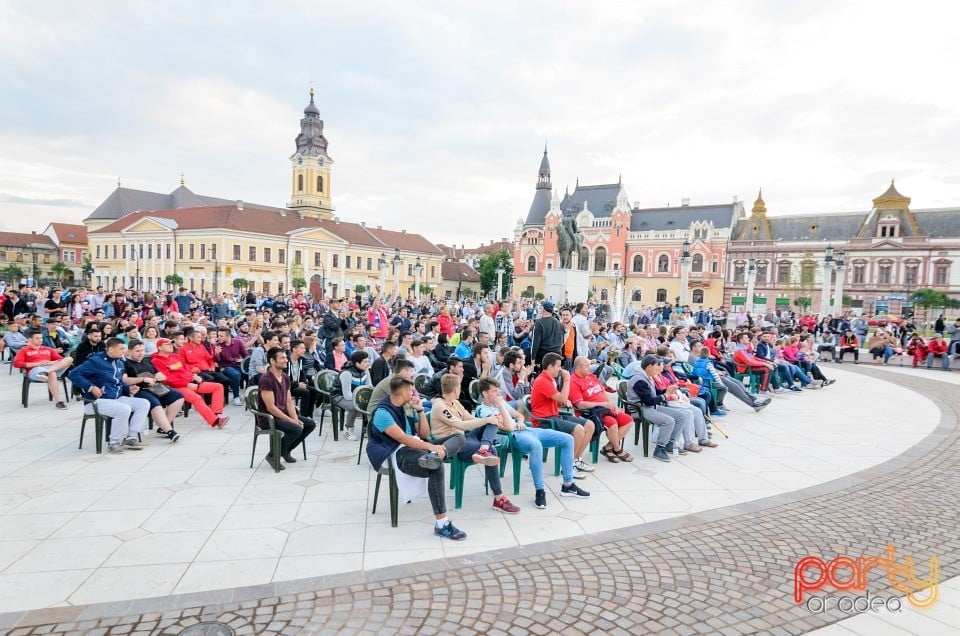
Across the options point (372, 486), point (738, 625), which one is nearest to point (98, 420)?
point (372, 486)

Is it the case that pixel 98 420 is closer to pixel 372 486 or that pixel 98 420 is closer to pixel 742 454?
pixel 372 486

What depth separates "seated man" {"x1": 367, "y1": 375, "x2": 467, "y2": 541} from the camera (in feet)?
16.5

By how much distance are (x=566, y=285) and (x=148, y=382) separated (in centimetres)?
2380

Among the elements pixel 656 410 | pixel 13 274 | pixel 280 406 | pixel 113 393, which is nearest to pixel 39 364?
pixel 113 393

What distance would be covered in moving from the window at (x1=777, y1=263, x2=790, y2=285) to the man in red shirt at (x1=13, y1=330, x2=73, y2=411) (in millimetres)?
68982

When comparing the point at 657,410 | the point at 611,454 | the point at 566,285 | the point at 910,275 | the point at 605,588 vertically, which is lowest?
the point at 605,588

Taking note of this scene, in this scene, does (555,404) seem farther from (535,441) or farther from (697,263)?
(697,263)

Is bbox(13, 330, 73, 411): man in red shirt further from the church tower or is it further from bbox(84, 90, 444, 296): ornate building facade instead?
the church tower

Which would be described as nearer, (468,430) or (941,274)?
(468,430)

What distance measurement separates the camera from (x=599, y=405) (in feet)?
22.8

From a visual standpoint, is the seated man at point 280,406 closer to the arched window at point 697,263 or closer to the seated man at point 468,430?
the seated man at point 468,430

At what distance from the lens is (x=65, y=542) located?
4.67 m

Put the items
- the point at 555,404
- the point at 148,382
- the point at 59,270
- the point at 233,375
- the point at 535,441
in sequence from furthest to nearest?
the point at 59,270 < the point at 233,375 < the point at 148,382 < the point at 555,404 < the point at 535,441

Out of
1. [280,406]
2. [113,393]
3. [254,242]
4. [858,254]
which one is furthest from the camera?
[254,242]
